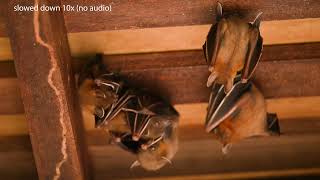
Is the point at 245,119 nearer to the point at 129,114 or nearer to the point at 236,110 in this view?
the point at 236,110

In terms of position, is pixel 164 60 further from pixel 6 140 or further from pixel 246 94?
pixel 6 140

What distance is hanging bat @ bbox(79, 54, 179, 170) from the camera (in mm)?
2066

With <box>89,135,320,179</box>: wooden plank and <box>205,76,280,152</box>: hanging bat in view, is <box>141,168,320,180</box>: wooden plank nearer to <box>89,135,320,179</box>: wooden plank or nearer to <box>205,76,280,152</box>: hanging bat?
<box>89,135,320,179</box>: wooden plank

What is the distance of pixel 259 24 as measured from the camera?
1890 mm

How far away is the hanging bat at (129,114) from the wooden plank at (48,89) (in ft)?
0.28

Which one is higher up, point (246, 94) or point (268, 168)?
point (246, 94)

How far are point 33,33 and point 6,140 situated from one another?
812mm

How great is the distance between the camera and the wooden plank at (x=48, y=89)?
1.80 metres

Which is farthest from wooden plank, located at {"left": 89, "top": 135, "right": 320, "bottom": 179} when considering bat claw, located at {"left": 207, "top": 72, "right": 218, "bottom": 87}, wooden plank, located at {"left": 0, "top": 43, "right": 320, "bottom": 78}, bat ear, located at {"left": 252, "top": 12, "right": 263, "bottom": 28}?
bat ear, located at {"left": 252, "top": 12, "right": 263, "bottom": 28}

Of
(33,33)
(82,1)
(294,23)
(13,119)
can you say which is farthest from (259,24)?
(13,119)

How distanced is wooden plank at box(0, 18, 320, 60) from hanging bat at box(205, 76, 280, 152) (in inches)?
8.1

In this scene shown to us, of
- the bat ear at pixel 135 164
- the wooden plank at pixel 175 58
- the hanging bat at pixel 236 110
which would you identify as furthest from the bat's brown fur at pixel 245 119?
the bat ear at pixel 135 164

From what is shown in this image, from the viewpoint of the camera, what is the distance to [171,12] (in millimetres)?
1917

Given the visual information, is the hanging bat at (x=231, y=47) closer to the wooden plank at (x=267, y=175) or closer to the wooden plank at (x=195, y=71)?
the wooden plank at (x=195, y=71)
